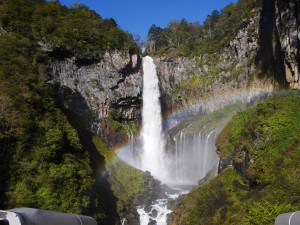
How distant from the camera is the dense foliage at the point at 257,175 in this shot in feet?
52.5

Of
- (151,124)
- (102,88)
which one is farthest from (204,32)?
(102,88)

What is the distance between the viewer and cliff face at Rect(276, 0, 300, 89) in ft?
77.9

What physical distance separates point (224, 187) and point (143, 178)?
14.4m

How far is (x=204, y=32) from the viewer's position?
75.1 m

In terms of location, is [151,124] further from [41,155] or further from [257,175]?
[41,155]

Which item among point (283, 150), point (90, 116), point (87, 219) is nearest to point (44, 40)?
point (90, 116)

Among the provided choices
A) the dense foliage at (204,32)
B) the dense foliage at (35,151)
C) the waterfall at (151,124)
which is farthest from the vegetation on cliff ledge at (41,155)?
the dense foliage at (204,32)

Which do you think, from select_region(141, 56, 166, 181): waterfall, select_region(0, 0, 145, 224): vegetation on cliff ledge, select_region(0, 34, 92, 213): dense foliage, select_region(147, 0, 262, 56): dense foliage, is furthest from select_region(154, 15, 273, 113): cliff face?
select_region(0, 34, 92, 213): dense foliage

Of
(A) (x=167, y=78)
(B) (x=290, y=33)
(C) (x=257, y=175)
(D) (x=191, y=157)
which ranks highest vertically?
(A) (x=167, y=78)

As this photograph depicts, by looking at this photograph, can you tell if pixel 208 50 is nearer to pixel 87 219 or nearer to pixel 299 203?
pixel 299 203

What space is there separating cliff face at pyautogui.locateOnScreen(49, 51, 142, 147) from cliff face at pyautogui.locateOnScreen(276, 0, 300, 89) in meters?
24.1

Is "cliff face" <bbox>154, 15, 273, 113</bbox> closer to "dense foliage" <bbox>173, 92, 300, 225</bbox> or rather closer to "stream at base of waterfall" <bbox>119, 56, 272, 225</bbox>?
"stream at base of waterfall" <bbox>119, 56, 272, 225</bbox>

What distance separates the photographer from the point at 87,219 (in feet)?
19.0

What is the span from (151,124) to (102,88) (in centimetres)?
920
